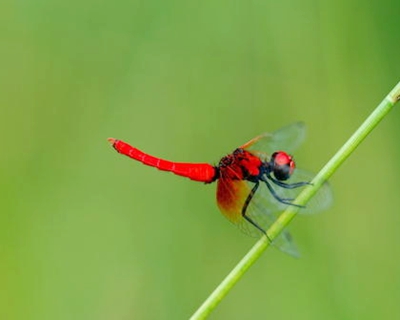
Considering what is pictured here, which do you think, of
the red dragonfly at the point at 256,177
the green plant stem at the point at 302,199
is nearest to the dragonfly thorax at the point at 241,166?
the red dragonfly at the point at 256,177

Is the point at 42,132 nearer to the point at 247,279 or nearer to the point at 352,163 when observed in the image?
the point at 247,279

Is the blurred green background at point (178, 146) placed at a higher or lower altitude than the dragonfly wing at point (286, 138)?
lower

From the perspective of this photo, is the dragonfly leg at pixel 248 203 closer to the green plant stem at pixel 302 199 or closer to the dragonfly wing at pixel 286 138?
the dragonfly wing at pixel 286 138

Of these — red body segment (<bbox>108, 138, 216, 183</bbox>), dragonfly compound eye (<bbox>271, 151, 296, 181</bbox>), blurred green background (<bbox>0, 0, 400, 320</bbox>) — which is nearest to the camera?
dragonfly compound eye (<bbox>271, 151, 296, 181</bbox>)

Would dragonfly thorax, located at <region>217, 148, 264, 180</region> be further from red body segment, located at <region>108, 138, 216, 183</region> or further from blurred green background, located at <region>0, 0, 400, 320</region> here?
blurred green background, located at <region>0, 0, 400, 320</region>

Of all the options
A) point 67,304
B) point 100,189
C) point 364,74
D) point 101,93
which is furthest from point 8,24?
point 364,74

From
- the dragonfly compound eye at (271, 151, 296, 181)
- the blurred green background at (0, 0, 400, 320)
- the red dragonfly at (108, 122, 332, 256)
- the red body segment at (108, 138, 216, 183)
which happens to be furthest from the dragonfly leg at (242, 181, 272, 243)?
the blurred green background at (0, 0, 400, 320)

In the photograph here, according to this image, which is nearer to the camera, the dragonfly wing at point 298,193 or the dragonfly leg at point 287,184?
the dragonfly wing at point 298,193

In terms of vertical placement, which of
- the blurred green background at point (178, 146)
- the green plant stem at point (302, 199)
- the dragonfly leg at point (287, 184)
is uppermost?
the green plant stem at point (302, 199)
